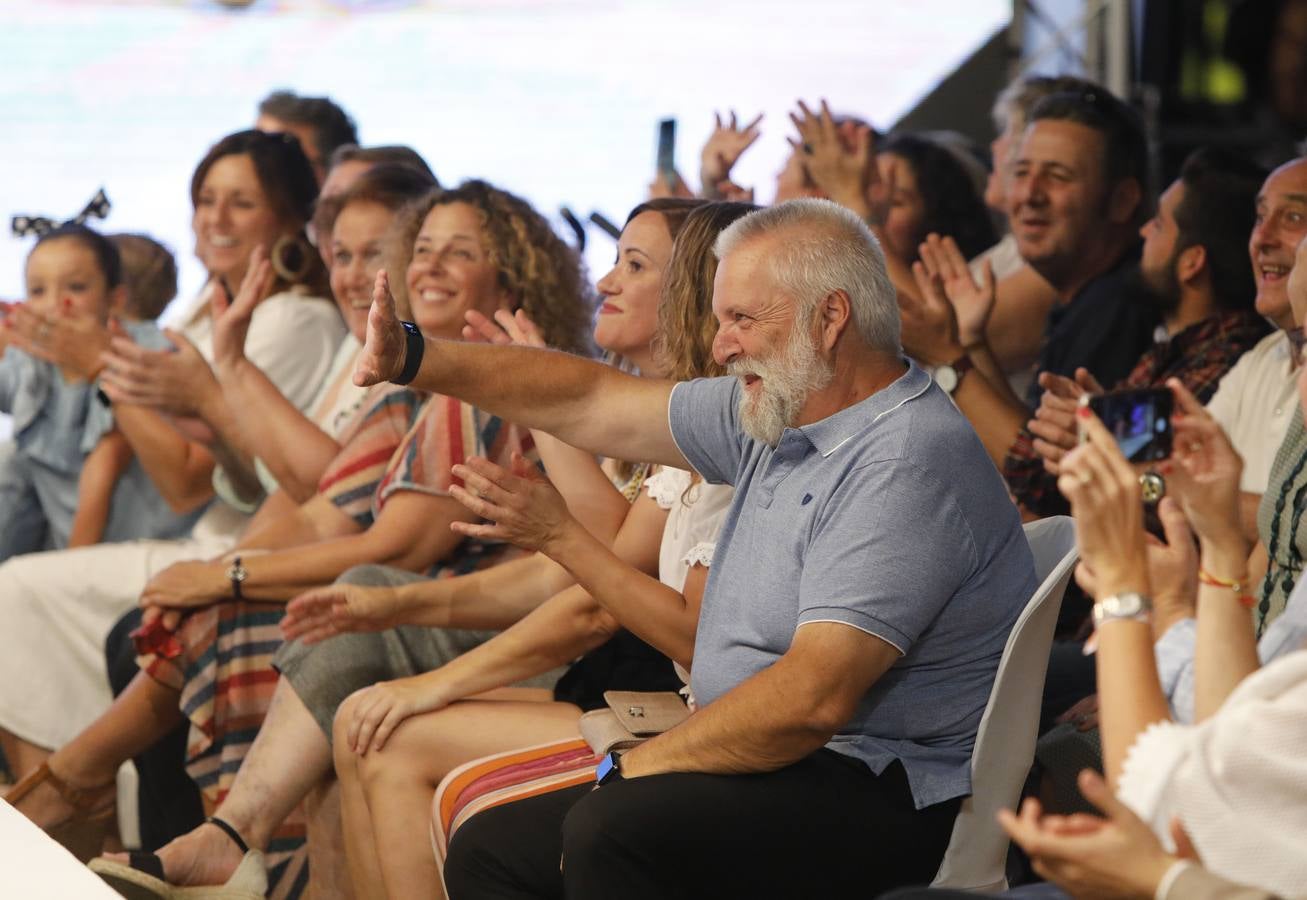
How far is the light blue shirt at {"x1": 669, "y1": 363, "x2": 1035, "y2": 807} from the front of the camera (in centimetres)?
185

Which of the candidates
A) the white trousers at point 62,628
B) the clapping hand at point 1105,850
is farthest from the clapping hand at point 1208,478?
the white trousers at point 62,628

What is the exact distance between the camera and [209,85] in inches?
213

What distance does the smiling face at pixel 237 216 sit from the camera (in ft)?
12.8

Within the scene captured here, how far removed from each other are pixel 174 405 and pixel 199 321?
2.99ft

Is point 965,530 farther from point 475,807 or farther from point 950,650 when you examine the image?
point 475,807

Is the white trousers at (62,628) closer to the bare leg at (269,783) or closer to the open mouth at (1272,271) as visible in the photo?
the bare leg at (269,783)

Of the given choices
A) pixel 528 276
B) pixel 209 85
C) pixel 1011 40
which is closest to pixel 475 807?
pixel 528 276

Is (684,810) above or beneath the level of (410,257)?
beneath

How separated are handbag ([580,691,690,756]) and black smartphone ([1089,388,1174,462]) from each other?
78cm

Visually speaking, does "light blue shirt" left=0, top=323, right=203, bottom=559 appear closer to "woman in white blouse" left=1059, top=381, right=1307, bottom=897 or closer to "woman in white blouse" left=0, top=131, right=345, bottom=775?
"woman in white blouse" left=0, top=131, right=345, bottom=775

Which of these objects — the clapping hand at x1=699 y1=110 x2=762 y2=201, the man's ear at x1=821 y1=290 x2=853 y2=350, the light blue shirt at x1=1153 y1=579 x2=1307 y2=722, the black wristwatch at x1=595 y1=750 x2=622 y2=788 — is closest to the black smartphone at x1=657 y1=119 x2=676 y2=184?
the clapping hand at x1=699 y1=110 x2=762 y2=201

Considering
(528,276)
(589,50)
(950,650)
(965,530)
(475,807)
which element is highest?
(589,50)

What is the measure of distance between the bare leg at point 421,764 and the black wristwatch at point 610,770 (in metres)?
0.34

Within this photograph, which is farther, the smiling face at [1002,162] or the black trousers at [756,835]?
the smiling face at [1002,162]
